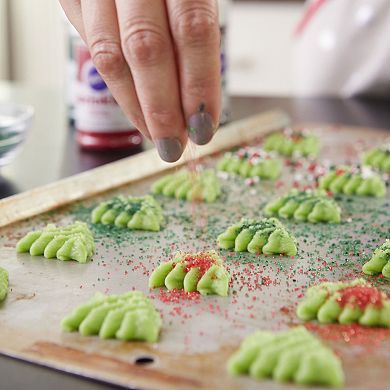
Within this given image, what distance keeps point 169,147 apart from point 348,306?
405mm

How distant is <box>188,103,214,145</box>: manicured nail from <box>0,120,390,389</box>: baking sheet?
316 mm

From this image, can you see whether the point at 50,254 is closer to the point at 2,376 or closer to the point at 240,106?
the point at 2,376

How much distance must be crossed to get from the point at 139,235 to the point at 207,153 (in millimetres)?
769

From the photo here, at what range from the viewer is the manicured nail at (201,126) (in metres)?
1.23

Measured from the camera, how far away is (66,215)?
1.93 metres

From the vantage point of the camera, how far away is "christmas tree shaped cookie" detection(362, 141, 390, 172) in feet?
7.70

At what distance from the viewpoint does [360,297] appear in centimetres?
134

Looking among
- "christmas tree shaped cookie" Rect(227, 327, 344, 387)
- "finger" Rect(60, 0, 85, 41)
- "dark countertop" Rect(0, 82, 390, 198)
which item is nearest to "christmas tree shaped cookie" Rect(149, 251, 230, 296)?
"christmas tree shaped cookie" Rect(227, 327, 344, 387)

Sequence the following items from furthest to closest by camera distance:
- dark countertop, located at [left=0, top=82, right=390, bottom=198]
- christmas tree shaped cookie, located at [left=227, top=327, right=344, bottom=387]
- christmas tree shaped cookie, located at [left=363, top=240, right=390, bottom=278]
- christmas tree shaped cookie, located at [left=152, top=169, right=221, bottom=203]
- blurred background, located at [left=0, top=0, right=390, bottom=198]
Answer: blurred background, located at [left=0, top=0, right=390, bottom=198] → dark countertop, located at [left=0, top=82, right=390, bottom=198] → christmas tree shaped cookie, located at [left=152, top=169, right=221, bottom=203] → christmas tree shaped cookie, located at [left=363, top=240, right=390, bottom=278] → christmas tree shaped cookie, located at [left=227, top=327, right=344, bottom=387]

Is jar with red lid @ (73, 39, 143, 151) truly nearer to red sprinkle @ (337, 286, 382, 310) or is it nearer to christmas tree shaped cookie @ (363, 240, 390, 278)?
christmas tree shaped cookie @ (363, 240, 390, 278)

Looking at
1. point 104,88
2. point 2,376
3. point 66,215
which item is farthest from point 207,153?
point 2,376

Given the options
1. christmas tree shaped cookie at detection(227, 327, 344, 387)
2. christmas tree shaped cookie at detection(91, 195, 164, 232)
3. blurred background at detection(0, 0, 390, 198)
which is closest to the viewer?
christmas tree shaped cookie at detection(227, 327, 344, 387)

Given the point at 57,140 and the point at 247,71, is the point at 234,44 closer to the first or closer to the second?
the point at 247,71

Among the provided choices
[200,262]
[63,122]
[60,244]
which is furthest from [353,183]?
Answer: [63,122]
